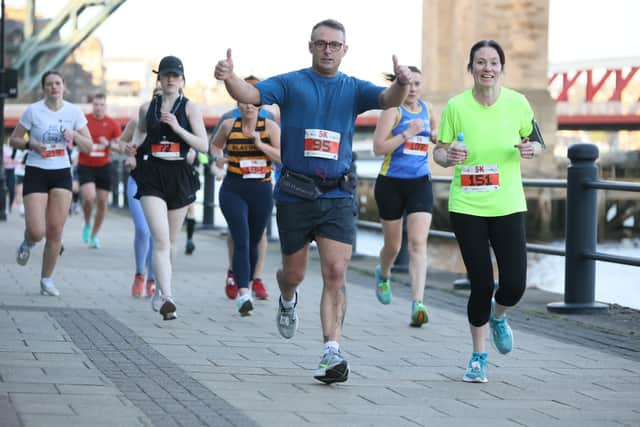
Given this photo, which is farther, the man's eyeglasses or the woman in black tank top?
the woman in black tank top

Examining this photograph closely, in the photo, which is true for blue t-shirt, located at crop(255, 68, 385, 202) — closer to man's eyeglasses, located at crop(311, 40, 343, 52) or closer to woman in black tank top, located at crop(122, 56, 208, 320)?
man's eyeglasses, located at crop(311, 40, 343, 52)

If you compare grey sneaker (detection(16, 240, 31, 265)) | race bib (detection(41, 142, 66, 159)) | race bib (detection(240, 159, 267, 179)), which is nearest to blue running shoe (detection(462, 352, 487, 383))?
race bib (detection(240, 159, 267, 179))

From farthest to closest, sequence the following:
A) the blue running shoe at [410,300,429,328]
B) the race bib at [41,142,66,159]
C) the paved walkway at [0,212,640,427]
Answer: the race bib at [41,142,66,159] → the blue running shoe at [410,300,429,328] → the paved walkway at [0,212,640,427]

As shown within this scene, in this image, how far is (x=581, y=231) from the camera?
9672 millimetres

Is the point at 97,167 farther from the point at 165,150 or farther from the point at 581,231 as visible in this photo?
the point at 581,231

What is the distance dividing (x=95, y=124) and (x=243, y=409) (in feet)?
33.4

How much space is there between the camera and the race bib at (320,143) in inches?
253

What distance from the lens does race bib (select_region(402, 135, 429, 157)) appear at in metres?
9.08

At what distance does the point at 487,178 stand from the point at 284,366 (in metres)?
1.35

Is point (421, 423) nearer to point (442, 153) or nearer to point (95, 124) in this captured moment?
point (442, 153)

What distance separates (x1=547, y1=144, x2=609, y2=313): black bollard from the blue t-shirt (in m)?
3.47

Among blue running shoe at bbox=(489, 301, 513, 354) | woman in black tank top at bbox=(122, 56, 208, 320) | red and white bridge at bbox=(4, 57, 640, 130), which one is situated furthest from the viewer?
red and white bridge at bbox=(4, 57, 640, 130)

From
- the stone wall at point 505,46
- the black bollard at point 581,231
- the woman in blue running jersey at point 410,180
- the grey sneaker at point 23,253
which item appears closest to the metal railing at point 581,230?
the black bollard at point 581,231

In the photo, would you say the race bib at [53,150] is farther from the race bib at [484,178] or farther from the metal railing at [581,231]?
the race bib at [484,178]
